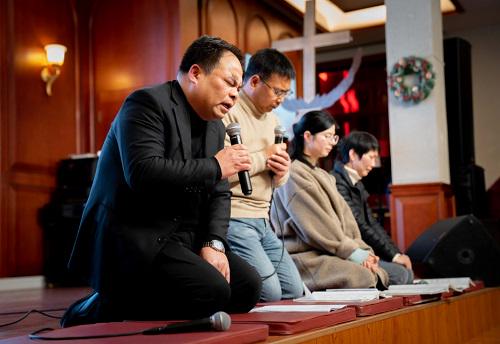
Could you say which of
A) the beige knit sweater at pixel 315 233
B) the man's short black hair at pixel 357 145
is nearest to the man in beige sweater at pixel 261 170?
the beige knit sweater at pixel 315 233

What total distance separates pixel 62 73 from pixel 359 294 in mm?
4043

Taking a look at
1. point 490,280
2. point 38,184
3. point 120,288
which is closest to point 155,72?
point 38,184

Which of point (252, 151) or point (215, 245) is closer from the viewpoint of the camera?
point (215, 245)

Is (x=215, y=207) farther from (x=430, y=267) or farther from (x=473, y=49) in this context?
(x=473, y=49)

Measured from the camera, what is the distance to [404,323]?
96.6 inches

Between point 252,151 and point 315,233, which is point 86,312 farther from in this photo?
point 315,233

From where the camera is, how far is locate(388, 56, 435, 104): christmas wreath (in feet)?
19.5

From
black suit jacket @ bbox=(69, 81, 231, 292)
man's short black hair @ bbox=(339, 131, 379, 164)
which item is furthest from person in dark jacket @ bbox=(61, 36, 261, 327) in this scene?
man's short black hair @ bbox=(339, 131, 379, 164)

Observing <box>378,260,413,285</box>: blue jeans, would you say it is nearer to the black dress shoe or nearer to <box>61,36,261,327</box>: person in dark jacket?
<box>61,36,261,327</box>: person in dark jacket

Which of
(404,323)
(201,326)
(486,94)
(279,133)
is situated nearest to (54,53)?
(279,133)

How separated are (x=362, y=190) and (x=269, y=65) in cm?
153

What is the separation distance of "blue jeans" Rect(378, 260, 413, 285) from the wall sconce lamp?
3.19 metres

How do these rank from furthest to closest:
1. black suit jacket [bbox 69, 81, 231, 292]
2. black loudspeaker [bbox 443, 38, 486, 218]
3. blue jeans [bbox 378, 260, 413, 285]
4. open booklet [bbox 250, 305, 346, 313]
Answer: black loudspeaker [bbox 443, 38, 486, 218] → blue jeans [bbox 378, 260, 413, 285] → open booklet [bbox 250, 305, 346, 313] → black suit jacket [bbox 69, 81, 231, 292]

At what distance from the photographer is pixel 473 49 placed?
885 cm
